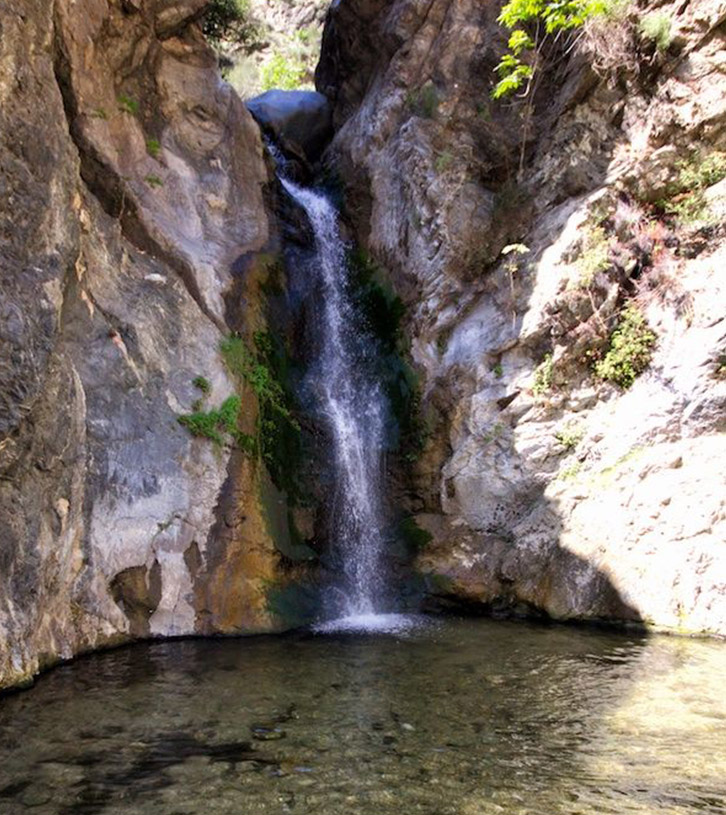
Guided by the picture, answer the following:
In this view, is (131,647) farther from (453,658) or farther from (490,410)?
(490,410)

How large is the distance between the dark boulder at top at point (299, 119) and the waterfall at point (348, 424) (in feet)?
12.9

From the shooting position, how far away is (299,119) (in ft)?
64.1

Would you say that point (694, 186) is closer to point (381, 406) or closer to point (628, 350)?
point (628, 350)

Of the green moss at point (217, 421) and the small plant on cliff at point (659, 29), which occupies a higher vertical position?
the small plant on cliff at point (659, 29)

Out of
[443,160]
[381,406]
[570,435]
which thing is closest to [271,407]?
[381,406]

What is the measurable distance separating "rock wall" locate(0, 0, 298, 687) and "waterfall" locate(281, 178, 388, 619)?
1693 millimetres

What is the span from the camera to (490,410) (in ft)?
40.1

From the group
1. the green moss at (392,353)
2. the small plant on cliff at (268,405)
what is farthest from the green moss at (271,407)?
the green moss at (392,353)

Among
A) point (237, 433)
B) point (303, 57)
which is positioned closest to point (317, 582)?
point (237, 433)

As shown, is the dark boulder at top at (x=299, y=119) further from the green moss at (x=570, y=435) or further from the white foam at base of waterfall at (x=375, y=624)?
the white foam at base of waterfall at (x=375, y=624)

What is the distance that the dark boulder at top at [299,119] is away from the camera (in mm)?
19203

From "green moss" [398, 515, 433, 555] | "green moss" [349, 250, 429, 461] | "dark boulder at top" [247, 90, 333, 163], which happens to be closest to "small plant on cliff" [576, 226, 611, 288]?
"green moss" [349, 250, 429, 461]

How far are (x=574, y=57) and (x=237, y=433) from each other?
35.7 feet

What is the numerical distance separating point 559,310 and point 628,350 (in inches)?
58.7
